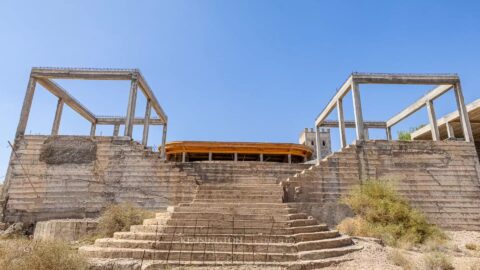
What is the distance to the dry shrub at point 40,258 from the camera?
4375mm

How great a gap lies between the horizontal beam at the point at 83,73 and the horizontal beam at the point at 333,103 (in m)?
11.6

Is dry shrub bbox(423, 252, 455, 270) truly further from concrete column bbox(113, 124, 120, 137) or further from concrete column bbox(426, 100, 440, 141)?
concrete column bbox(113, 124, 120, 137)

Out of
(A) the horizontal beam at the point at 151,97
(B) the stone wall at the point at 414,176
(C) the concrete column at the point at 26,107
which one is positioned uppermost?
(A) the horizontal beam at the point at 151,97

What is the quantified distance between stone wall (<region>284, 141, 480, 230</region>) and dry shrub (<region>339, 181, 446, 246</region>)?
85 centimetres

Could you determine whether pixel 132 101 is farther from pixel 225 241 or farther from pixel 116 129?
pixel 225 241

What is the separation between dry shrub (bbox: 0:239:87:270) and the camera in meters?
4.38

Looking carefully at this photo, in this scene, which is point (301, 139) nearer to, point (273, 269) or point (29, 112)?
point (29, 112)

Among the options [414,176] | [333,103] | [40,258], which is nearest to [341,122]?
[333,103]

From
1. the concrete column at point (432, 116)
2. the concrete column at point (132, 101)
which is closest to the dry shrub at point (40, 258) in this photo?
the concrete column at point (132, 101)

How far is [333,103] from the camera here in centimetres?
1802

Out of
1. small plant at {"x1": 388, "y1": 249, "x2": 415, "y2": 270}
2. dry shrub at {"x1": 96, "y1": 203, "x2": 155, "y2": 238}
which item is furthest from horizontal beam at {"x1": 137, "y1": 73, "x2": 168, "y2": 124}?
small plant at {"x1": 388, "y1": 249, "x2": 415, "y2": 270}

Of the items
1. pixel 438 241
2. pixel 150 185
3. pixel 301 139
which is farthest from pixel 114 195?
pixel 301 139

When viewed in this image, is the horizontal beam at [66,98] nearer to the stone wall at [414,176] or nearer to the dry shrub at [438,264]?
the stone wall at [414,176]

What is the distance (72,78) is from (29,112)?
2596 millimetres
